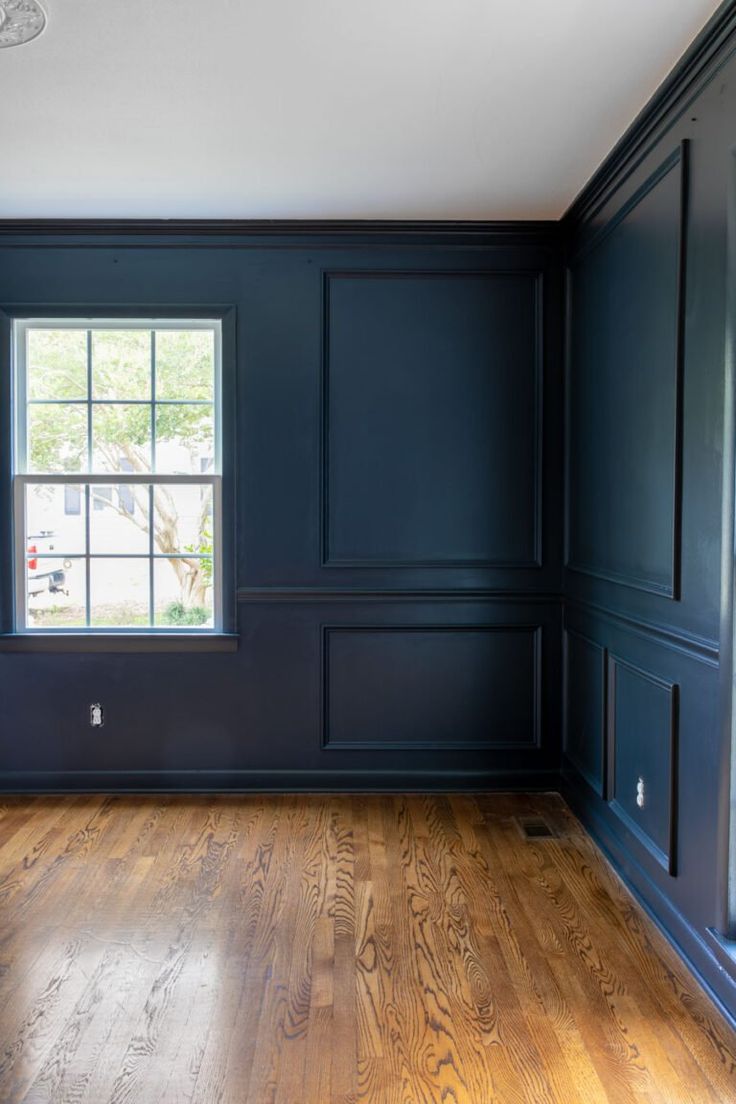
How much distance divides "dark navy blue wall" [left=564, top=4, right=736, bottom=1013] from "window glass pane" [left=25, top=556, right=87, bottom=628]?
7.55 ft

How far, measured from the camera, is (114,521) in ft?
13.1

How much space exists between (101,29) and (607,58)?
140cm

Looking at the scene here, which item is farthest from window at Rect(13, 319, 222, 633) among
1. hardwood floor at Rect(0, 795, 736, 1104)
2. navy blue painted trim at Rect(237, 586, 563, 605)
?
hardwood floor at Rect(0, 795, 736, 1104)

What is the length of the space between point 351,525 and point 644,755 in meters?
1.69

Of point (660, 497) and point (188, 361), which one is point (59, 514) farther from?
point (660, 497)

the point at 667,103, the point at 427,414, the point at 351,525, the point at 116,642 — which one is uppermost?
the point at 667,103

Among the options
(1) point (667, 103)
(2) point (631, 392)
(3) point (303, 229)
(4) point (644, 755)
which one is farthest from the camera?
(3) point (303, 229)

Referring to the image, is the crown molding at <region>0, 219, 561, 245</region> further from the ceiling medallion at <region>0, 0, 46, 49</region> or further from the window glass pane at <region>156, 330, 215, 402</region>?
the ceiling medallion at <region>0, 0, 46, 49</region>

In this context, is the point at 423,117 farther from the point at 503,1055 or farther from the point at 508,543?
the point at 503,1055

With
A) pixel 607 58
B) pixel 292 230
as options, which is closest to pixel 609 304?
pixel 607 58

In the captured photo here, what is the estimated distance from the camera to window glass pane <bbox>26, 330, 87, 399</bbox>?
3.98m

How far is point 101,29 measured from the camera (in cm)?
225

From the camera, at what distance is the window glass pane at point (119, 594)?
157 inches

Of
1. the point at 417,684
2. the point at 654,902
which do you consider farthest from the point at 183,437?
the point at 654,902
